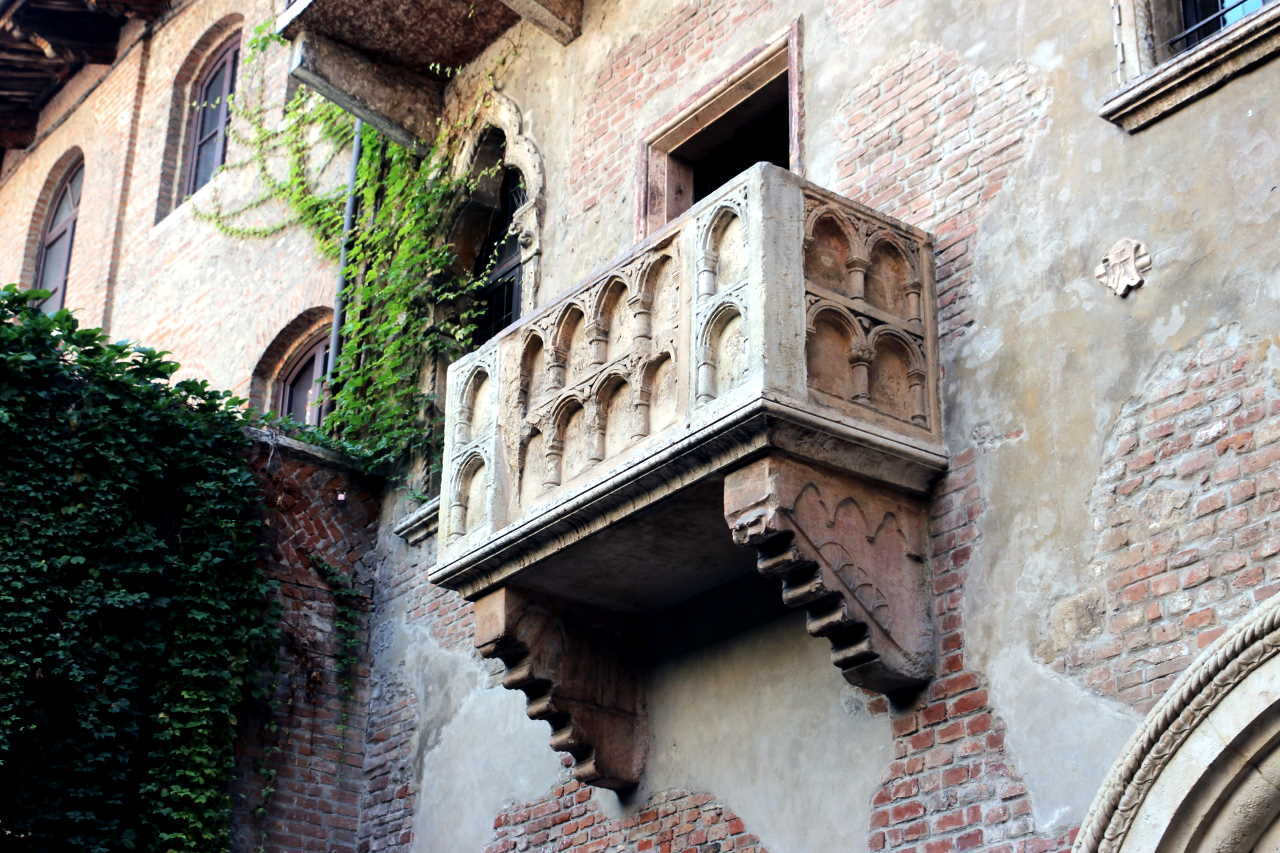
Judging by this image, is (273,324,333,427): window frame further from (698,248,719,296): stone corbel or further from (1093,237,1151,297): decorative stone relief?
(1093,237,1151,297): decorative stone relief

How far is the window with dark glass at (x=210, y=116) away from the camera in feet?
50.9

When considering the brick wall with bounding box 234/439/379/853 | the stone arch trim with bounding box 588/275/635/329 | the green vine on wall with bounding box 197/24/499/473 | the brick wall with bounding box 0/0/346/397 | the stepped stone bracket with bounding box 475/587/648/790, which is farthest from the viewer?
the brick wall with bounding box 0/0/346/397

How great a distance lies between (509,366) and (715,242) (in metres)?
1.41

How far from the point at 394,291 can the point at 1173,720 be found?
21.2ft

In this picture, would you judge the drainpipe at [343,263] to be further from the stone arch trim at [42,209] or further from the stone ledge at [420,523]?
the stone arch trim at [42,209]

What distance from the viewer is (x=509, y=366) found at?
338 inches

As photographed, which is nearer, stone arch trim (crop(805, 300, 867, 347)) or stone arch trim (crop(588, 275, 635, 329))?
stone arch trim (crop(805, 300, 867, 347))

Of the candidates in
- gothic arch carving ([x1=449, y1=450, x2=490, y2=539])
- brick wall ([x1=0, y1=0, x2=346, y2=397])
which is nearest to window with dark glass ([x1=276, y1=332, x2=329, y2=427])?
brick wall ([x1=0, y1=0, x2=346, y2=397])

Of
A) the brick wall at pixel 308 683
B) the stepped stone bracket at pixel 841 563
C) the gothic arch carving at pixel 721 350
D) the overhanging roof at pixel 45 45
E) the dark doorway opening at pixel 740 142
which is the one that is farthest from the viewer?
Answer: the overhanging roof at pixel 45 45

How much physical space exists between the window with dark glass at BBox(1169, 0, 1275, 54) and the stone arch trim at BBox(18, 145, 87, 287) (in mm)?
12400

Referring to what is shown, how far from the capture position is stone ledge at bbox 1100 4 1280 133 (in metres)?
6.70

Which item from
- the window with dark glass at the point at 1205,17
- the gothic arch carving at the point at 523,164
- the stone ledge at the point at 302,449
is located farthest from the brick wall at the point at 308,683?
the window with dark glass at the point at 1205,17

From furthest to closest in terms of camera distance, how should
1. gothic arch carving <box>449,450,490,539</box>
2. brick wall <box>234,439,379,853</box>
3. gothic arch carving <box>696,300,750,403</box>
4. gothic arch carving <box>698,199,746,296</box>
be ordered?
1. brick wall <box>234,439,379,853</box>
2. gothic arch carving <box>449,450,490,539</box>
3. gothic arch carving <box>698,199,746,296</box>
4. gothic arch carving <box>696,300,750,403</box>

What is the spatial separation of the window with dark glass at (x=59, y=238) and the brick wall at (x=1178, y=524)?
12.3 metres
